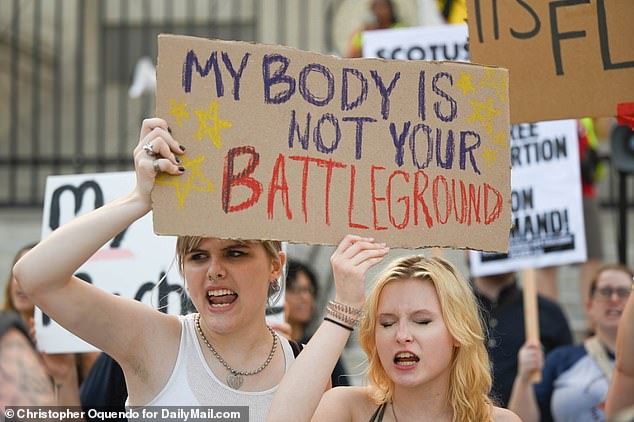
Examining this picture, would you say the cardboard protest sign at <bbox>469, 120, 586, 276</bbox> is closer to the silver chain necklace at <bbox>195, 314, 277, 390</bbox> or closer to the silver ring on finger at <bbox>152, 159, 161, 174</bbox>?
the silver chain necklace at <bbox>195, 314, 277, 390</bbox>

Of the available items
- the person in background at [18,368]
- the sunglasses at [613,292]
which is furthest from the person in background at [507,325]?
the person in background at [18,368]

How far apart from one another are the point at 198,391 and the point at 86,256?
0.50m

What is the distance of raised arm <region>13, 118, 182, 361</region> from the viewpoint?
3.15 metres

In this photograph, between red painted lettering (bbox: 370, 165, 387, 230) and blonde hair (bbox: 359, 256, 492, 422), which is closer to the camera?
red painted lettering (bbox: 370, 165, 387, 230)

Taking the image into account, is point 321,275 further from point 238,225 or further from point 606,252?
point 238,225

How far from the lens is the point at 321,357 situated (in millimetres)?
3199

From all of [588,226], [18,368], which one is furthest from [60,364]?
[588,226]

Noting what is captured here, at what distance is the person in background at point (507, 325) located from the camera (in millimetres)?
6059

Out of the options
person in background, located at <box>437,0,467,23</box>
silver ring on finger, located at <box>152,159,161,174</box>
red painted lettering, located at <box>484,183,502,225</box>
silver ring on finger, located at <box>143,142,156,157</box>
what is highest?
person in background, located at <box>437,0,467,23</box>

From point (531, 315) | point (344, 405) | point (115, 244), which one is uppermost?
point (115, 244)

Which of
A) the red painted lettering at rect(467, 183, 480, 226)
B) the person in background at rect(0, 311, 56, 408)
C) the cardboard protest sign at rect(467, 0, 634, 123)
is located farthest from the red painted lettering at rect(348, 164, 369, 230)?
the person in background at rect(0, 311, 56, 408)

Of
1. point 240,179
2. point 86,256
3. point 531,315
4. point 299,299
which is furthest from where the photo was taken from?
point 299,299

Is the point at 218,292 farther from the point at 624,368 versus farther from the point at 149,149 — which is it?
the point at 624,368

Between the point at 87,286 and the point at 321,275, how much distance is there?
6750 mm
